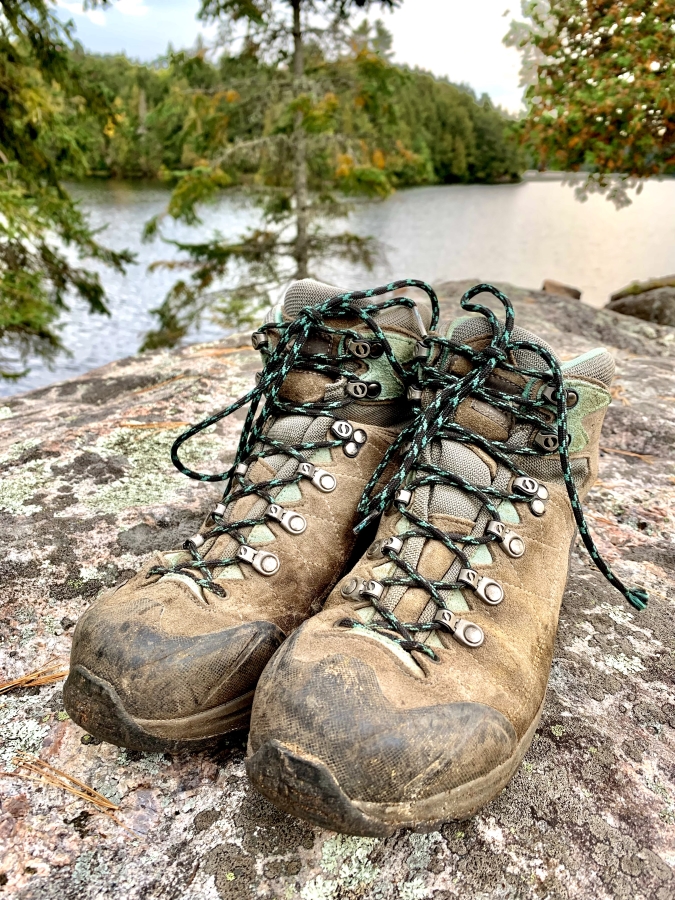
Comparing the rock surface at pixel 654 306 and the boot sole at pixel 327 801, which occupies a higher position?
the boot sole at pixel 327 801

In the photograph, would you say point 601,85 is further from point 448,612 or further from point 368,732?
point 368,732

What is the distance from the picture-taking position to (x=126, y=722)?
1153mm

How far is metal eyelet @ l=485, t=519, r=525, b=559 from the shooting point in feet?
4.52

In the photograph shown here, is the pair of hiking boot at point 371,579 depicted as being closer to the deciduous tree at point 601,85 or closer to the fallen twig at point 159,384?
the fallen twig at point 159,384

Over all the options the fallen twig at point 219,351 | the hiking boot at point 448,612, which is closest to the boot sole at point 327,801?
the hiking boot at point 448,612

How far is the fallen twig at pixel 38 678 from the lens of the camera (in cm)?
144

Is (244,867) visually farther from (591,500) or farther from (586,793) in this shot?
(591,500)

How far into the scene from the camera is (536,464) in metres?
1.51

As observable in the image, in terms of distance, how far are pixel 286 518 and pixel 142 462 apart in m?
1.25

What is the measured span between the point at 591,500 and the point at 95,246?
7010 mm

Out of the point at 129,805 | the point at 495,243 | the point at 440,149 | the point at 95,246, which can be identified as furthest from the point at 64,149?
the point at 440,149

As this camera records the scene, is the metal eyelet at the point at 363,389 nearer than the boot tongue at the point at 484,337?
No

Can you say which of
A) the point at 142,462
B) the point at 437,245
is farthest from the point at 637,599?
the point at 437,245

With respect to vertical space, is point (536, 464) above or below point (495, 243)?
above
